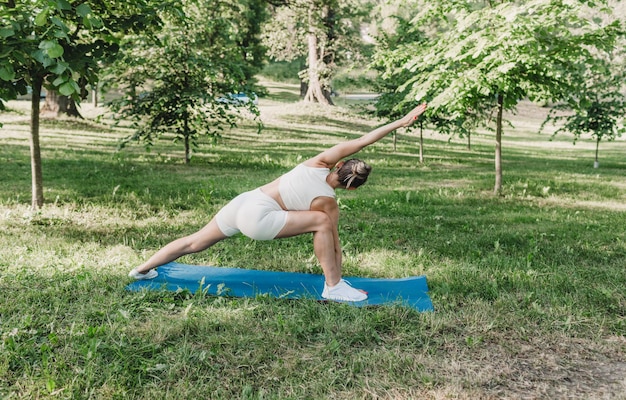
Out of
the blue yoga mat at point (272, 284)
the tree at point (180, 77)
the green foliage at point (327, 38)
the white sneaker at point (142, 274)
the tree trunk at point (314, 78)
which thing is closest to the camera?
the blue yoga mat at point (272, 284)

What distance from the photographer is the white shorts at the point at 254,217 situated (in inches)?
170

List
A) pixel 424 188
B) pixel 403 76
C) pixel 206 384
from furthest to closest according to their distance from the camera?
pixel 403 76 → pixel 424 188 → pixel 206 384

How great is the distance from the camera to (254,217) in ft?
14.1

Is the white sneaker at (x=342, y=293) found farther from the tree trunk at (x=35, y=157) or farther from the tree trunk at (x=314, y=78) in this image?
the tree trunk at (x=314, y=78)

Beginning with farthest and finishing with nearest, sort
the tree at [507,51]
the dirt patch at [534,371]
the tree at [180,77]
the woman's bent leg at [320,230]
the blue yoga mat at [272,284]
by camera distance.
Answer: the tree at [180,77]
the tree at [507,51]
the blue yoga mat at [272,284]
the woman's bent leg at [320,230]
the dirt patch at [534,371]

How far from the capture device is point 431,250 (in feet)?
Result: 19.3

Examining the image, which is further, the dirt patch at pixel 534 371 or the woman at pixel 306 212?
the woman at pixel 306 212

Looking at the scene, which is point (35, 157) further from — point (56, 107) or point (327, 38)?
point (327, 38)

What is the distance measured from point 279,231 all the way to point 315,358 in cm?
125

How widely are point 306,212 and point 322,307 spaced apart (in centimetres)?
78

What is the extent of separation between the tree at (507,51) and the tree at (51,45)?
410 centimetres

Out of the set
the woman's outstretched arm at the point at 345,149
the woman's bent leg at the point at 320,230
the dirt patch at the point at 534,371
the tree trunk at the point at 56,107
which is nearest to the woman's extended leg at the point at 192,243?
the woman's bent leg at the point at 320,230

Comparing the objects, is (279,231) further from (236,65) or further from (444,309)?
(236,65)

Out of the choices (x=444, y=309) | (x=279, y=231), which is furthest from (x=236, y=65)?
(x=444, y=309)
